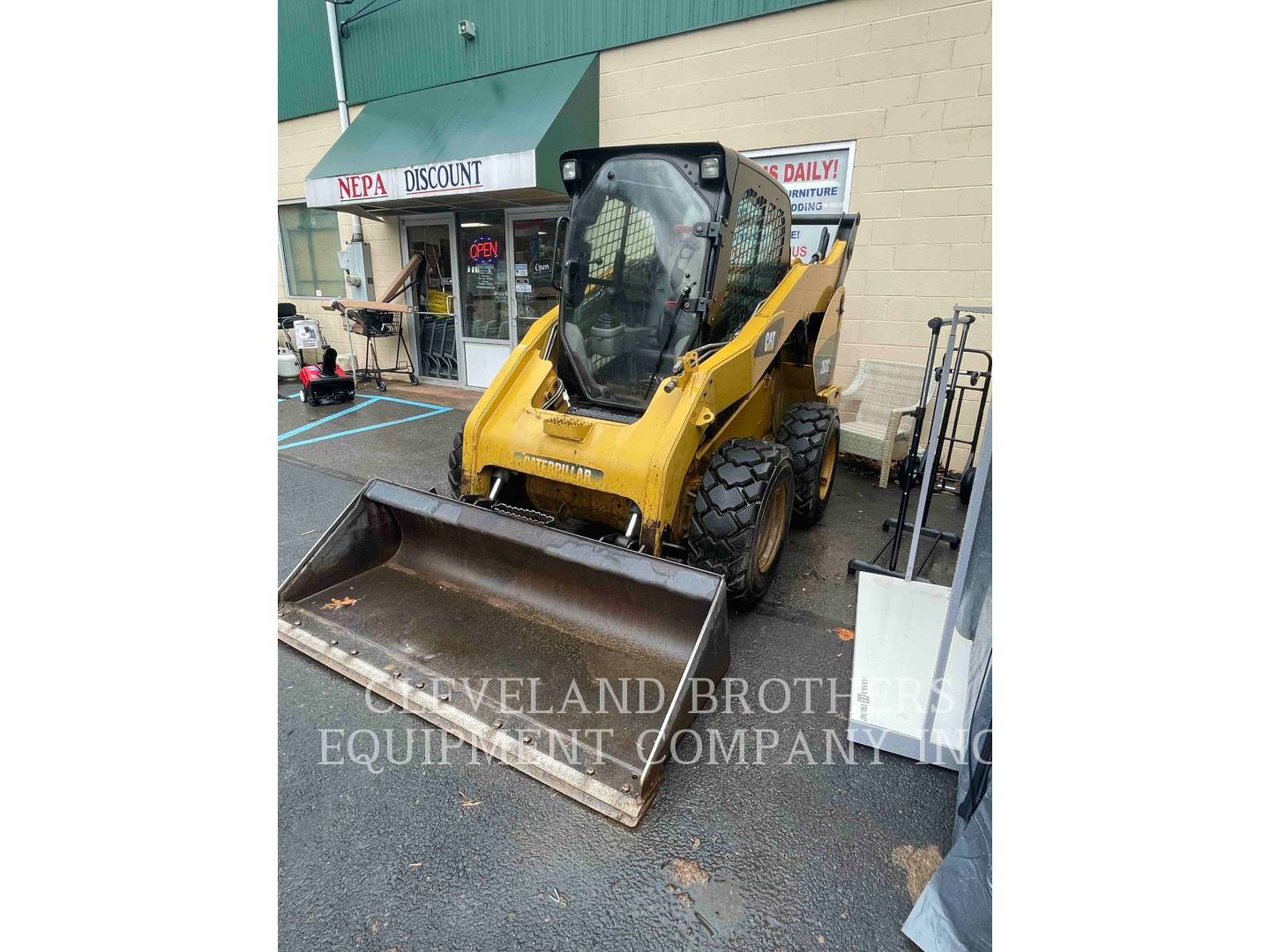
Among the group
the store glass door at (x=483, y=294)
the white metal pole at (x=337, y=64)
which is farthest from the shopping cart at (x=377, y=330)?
the white metal pole at (x=337, y=64)

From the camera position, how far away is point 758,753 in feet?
7.57

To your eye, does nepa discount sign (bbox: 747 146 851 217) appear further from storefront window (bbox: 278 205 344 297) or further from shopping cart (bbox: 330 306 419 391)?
storefront window (bbox: 278 205 344 297)

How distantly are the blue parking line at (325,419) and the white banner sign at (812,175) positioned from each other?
5839 mm

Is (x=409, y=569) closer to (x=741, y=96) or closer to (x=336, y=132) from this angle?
(x=741, y=96)

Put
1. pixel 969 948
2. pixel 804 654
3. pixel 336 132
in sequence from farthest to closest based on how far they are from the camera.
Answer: pixel 336 132 → pixel 804 654 → pixel 969 948

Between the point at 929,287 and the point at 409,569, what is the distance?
5389mm

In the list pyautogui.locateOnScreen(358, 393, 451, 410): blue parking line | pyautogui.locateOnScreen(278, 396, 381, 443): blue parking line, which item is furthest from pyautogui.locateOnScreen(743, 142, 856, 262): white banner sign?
pyautogui.locateOnScreen(278, 396, 381, 443): blue parking line

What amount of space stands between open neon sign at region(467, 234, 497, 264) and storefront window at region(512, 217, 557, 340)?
441mm

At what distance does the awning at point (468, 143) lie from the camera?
22.4ft

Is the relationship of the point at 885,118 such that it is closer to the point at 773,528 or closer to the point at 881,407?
the point at 881,407

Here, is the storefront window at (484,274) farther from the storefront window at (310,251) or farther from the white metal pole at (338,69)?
the storefront window at (310,251)

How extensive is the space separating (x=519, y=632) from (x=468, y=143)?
6809 mm

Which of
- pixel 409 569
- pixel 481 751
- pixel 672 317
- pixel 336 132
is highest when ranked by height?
pixel 336 132

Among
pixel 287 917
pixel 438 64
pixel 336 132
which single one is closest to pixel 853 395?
pixel 287 917
